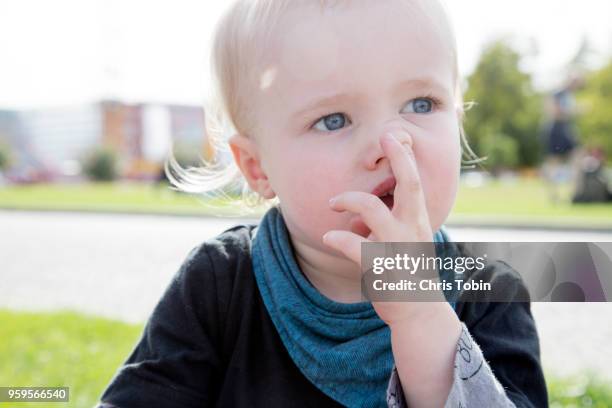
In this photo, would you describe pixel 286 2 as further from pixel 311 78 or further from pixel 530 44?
pixel 530 44

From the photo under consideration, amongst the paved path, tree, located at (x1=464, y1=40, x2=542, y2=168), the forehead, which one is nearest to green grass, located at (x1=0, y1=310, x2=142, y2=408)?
the paved path

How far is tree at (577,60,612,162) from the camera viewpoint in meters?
28.2

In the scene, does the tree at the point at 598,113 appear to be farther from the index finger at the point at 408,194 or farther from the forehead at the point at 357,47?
the index finger at the point at 408,194

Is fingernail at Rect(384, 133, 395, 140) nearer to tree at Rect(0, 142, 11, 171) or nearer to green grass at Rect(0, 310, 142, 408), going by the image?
green grass at Rect(0, 310, 142, 408)

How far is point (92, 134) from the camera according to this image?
185 ft

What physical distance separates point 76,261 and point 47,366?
3.95 m

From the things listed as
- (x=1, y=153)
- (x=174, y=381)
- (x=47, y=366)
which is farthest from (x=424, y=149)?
(x=1, y=153)

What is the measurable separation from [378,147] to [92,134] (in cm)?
5831

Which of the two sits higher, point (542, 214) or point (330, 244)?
point (542, 214)

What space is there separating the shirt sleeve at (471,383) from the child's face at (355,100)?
283mm

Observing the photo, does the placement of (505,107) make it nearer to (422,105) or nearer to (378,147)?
(422,105)

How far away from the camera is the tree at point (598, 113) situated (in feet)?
92.6

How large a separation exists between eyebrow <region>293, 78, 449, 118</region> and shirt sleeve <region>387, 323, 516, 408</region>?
1.52 ft

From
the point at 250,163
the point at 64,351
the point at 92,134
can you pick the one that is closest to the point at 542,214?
the point at 64,351
